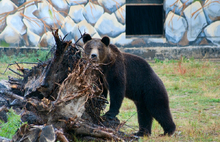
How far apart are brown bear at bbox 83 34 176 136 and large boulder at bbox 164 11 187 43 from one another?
22.7 ft

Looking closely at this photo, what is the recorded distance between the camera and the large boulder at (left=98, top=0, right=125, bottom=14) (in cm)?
1214

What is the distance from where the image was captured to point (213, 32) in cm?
1238

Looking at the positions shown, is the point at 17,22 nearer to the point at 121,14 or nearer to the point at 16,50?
the point at 16,50

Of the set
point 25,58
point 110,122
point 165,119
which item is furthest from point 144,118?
point 25,58

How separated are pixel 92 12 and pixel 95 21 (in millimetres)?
397

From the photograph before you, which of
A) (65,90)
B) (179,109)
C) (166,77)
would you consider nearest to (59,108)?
(65,90)

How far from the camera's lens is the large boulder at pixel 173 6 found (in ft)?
40.0

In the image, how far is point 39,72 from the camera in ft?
14.8

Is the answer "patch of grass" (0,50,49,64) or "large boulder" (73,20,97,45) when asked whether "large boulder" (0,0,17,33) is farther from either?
"large boulder" (73,20,97,45)

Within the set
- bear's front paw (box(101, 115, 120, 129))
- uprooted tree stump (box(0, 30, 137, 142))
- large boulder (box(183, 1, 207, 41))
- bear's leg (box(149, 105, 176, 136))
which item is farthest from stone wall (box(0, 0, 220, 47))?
uprooted tree stump (box(0, 30, 137, 142))

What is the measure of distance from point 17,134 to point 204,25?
10.8m

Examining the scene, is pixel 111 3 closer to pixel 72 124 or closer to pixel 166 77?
pixel 166 77

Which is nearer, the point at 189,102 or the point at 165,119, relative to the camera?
the point at 165,119

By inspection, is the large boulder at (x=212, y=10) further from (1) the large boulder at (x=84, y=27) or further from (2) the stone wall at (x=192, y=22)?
(1) the large boulder at (x=84, y=27)
